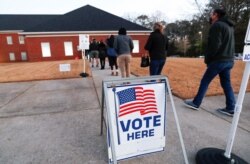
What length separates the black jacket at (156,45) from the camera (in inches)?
193

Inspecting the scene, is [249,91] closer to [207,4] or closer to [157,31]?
[157,31]

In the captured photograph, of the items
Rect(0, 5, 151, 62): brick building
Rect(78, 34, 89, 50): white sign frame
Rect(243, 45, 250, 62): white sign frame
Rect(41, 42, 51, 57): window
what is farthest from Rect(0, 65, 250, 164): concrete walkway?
Rect(41, 42, 51, 57): window

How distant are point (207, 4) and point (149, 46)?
30689 mm

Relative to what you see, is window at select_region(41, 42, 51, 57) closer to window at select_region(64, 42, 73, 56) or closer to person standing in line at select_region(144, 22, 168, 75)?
window at select_region(64, 42, 73, 56)

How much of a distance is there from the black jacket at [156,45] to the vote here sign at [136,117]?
280 centimetres

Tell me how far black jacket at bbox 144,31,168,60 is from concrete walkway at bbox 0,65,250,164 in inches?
49.1

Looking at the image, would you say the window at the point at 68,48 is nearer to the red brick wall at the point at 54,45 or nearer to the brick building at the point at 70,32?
the brick building at the point at 70,32

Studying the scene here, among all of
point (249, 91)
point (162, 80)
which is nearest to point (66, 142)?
point (162, 80)

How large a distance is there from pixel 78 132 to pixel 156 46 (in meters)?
2.78

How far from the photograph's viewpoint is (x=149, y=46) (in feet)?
16.3

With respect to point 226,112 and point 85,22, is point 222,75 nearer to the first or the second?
point 226,112

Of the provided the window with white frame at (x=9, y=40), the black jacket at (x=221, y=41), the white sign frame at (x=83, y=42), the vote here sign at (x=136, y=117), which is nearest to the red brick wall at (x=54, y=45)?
the window with white frame at (x=9, y=40)

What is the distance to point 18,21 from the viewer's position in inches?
1586

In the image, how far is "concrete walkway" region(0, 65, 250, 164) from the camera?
2.67 meters
